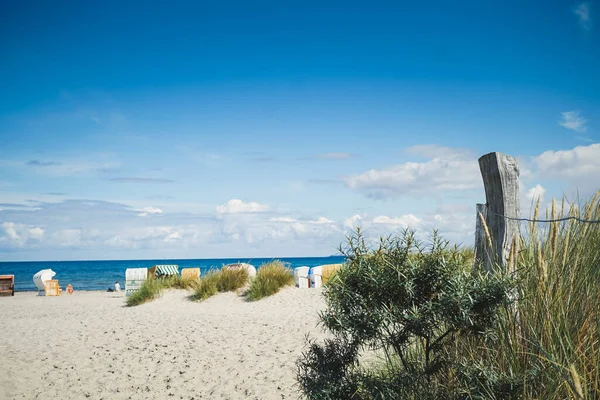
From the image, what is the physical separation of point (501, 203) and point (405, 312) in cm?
153

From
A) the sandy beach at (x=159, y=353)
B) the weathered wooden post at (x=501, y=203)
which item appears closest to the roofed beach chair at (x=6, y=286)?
the sandy beach at (x=159, y=353)

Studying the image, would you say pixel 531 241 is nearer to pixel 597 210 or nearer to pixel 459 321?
pixel 597 210

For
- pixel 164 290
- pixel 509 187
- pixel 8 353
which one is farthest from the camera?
pixel 164 290

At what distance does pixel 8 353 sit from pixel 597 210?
30.6 ft

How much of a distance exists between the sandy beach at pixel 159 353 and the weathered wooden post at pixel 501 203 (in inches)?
94.7

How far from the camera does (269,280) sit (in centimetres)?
1484

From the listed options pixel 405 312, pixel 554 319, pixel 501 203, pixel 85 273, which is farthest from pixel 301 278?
pixel 85 273

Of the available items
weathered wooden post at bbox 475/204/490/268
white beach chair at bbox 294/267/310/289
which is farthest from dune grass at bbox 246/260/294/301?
weathered wooden post at bbox 475/204/490/268

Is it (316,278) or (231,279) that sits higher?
(231,279)

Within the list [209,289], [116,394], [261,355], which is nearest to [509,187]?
[261,355]

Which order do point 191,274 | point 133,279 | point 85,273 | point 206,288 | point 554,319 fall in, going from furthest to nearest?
point 85,273, point 133,279, point 191,274, point 206,288, point 554,319

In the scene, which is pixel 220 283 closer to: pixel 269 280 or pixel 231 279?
pixel 231 279

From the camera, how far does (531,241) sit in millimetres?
3852

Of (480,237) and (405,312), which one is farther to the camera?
(480,237)
